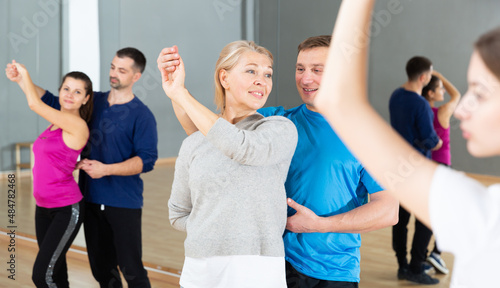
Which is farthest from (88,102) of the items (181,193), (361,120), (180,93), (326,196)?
(361,120)

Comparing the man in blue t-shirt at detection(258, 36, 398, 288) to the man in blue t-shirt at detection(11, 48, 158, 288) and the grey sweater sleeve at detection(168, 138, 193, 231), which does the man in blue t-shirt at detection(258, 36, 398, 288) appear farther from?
the man in blue t-shirt at detection(11, 48, 158, 288)

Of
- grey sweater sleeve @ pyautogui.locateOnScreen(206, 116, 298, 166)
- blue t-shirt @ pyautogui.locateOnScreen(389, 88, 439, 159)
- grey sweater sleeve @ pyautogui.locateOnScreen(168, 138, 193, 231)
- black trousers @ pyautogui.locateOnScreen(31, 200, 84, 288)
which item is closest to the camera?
grey sweater sleeve @ pyautogui.locateOnScreen(206, 116, 298, 166)

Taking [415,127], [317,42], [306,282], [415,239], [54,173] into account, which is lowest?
[415,239]

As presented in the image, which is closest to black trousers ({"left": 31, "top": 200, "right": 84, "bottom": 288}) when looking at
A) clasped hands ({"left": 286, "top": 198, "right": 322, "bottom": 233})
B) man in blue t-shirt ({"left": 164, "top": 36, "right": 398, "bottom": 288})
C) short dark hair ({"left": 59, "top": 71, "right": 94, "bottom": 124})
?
short dark hair ({"left": 59, "top": 71, "right": 94, "bottom": 124})

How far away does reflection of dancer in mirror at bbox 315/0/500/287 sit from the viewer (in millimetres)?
655

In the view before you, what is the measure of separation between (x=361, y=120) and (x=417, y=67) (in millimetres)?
3147

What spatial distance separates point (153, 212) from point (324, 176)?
3.49 meters

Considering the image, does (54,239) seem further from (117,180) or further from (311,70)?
(311,70)

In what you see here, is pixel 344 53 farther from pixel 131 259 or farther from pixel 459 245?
pixel 131 259

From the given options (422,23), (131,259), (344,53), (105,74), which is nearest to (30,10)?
(105,74)

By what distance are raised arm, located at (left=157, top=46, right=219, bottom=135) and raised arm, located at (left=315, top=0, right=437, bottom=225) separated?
2.01 ft

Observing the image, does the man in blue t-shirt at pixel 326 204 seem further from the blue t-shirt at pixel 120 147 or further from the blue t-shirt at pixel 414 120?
the blue t-shirt at pixel 414 120

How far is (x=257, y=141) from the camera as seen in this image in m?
1.40

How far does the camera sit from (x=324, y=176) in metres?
1.72
